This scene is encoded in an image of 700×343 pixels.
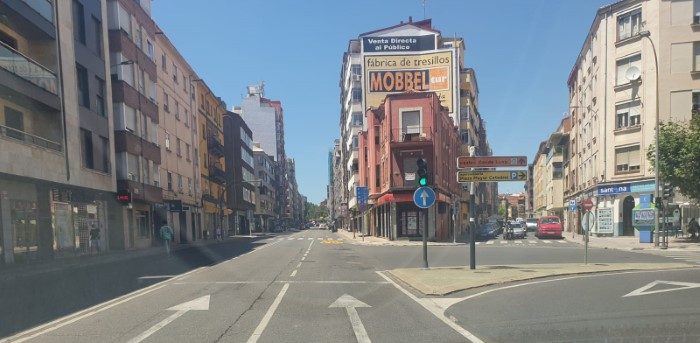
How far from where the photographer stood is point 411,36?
57.0 meters

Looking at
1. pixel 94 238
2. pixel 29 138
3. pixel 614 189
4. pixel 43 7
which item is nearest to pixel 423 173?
pixel 29 138

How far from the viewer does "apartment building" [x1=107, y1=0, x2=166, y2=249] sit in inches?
1229

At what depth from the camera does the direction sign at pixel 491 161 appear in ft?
49.4

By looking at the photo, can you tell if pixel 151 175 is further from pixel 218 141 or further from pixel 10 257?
pixel 218 141

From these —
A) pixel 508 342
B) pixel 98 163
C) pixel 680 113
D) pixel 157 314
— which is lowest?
pixel 508 342

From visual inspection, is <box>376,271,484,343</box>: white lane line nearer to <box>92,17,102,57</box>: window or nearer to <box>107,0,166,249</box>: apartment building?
<box>107,0,166,249</box>: apartment building

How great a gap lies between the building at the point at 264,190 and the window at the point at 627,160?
2369 inches

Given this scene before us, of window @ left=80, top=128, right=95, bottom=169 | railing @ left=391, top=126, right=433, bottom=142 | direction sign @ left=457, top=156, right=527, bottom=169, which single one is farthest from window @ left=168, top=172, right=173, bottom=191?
direction sign @ left=457, top=156, right=527, bottom=169

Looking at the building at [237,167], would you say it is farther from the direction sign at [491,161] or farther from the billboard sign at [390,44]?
the direction sign at [491,161]

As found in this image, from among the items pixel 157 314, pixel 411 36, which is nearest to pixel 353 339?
pixel 157 314

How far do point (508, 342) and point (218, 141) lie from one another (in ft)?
185

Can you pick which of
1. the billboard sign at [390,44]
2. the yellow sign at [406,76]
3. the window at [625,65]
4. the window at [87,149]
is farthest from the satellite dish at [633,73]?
the window at [87,149]

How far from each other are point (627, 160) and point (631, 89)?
5423 mm

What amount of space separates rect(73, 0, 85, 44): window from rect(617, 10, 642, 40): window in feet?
123
